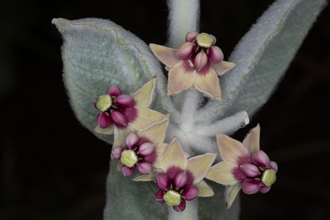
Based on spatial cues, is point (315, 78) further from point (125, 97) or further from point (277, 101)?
point (125, 97)

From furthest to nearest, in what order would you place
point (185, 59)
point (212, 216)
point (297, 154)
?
point (297, 154) < point (212, 216) < point (185, 59)

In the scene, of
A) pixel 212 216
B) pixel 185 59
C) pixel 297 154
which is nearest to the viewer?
pixel 185 59

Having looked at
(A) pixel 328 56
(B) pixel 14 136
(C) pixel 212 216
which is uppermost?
(C) pixel 212 216

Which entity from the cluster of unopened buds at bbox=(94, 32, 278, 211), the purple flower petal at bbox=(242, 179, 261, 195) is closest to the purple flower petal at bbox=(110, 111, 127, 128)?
the cluster of unopened buds at bbox=(94, 32, 278, 211)

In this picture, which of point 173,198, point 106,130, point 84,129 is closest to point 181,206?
point 173,198

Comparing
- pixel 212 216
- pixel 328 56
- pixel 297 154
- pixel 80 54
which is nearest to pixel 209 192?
pixel 212 216

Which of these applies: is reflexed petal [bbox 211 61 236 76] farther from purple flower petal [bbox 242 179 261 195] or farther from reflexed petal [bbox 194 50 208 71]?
purple flower petal [bbox 242 179 261 195]
